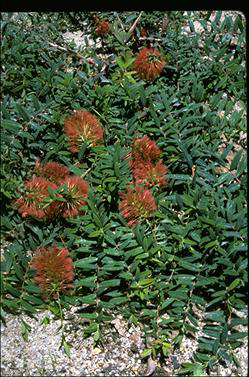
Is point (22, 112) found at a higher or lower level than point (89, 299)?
higher

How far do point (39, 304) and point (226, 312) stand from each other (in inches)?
20.5

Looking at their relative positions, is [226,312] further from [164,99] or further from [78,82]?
[78,82]

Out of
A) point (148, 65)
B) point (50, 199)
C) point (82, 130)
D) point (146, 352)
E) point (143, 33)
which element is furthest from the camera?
point (143, 33)

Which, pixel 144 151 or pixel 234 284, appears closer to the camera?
pixel 234 284

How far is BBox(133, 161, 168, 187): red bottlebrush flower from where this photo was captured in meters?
2.20

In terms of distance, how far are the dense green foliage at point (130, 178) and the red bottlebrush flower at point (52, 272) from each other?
0.04 metres

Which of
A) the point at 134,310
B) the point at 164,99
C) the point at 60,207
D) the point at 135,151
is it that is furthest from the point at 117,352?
the point at 164,99

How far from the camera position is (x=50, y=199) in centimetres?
208

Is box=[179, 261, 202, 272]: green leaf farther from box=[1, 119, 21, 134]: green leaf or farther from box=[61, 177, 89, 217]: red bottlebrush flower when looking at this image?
box=[1, 119, 21, 134]: green leaf

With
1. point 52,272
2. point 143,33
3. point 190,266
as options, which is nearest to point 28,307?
point 52,272

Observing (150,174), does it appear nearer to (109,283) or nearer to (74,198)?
(74,198)

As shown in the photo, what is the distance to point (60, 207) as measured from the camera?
6.97 feet

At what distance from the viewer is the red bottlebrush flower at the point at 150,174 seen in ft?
7.23

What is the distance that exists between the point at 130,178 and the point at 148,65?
567mm
